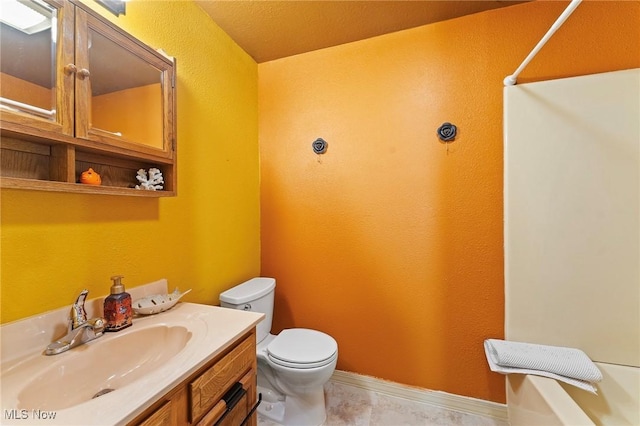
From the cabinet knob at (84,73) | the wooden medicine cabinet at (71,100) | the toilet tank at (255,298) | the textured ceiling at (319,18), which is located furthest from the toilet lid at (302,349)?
the textured ceiling at (319,18)

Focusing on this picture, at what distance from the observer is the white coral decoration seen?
1098 mm

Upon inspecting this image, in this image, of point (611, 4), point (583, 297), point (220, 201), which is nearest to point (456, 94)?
point (611, 4)

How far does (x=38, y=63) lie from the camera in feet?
2.49

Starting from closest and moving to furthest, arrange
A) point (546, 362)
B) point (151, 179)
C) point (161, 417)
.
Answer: point (161, 417) → point (151, 179) → point (546, 362)

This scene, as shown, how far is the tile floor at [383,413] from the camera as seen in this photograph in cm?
150

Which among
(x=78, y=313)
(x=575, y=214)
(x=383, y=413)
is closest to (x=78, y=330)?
(x=78, y=313)

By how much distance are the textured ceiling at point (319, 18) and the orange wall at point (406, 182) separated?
0.08 m

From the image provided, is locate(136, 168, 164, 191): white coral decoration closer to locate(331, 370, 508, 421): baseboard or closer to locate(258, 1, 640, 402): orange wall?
locate(258, 1, 640, 402): orange wall

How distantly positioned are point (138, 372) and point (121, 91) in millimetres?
1024

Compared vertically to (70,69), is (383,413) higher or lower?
lower

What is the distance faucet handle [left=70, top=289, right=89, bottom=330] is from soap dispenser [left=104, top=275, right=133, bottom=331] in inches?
2.7

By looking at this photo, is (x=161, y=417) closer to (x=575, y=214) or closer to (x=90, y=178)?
(x=90, y=178)

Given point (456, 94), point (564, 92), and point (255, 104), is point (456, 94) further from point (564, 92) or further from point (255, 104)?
point (255, 104)

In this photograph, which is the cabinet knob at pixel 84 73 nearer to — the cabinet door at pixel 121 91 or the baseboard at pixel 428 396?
the cabinet door at pixel 121 91
